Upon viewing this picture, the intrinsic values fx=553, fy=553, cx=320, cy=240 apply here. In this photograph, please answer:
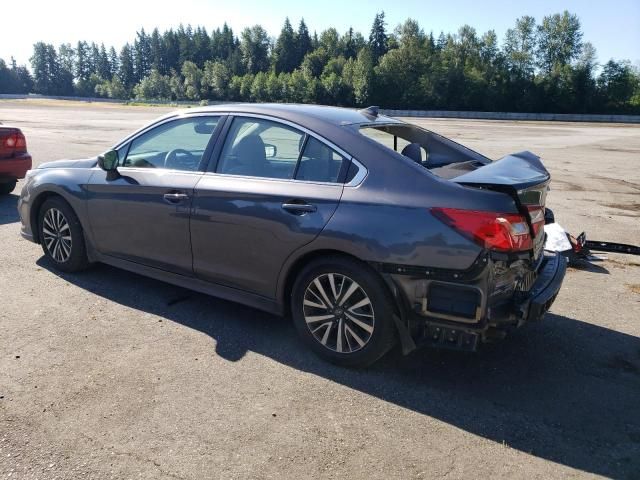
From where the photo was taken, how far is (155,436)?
2.97m

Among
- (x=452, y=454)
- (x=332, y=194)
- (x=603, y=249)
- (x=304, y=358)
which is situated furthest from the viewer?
(x=603, y=249)

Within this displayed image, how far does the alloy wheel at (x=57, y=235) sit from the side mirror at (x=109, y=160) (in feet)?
2.70

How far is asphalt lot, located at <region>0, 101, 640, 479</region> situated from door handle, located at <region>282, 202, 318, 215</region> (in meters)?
1.03

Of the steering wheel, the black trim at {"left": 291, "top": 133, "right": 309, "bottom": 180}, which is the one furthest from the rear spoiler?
the steering wheel

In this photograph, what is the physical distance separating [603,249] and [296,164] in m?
4.61

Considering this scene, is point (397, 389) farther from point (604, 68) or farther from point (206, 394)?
point (604, 68)

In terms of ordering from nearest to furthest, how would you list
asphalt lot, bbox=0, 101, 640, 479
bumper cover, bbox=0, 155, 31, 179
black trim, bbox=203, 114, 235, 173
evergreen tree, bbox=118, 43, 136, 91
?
1. asphalt lot, bbox=0, 101, 640, 479
2. black trim, bbox=203, 114, 235, 173
3. bumper cover, bbox=0, 155, 31, 179
4. evergreen tree, bbox=118, 43, 136, 91

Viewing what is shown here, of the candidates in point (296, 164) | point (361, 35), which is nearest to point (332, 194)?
point (296, 164)

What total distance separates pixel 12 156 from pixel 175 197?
591 cm

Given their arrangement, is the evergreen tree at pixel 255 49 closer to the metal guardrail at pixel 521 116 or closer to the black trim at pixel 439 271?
the metal guardrail at pixel 521 116

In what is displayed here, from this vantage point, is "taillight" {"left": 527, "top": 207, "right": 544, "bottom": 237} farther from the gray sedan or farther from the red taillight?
the red taillight

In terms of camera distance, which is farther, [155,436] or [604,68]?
[604,68]

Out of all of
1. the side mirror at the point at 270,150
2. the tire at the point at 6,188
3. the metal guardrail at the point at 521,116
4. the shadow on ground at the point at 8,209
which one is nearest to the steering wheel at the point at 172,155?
the side mirror at the point at 270,150

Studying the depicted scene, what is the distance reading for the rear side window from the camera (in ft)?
12.2
